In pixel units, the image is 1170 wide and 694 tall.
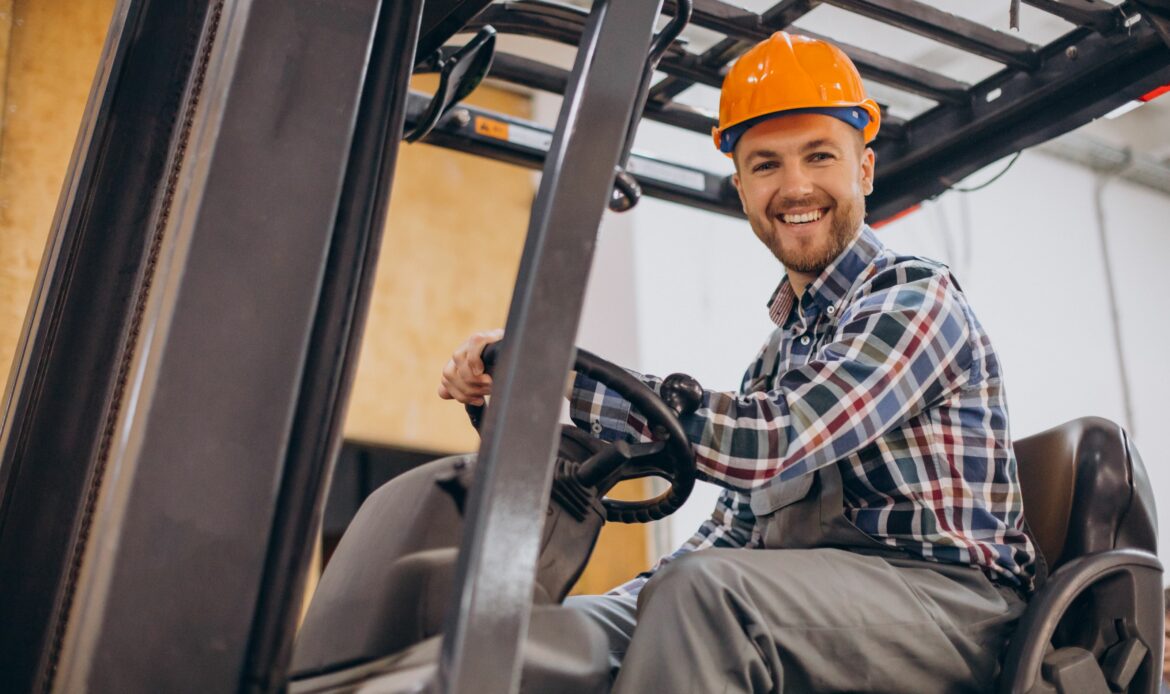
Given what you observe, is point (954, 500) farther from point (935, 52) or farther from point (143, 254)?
point (935, 52)

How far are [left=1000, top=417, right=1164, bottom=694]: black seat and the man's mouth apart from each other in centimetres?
59

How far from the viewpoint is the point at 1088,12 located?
8.43ft

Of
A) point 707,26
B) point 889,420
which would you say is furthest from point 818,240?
point 707,26

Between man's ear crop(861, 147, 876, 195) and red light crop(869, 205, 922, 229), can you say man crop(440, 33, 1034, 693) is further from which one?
red light crop(869, 205, 922, 229)

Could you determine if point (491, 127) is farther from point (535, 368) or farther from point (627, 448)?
point (535, 368)

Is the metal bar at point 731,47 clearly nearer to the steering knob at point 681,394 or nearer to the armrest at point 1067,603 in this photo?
the steering knob at point 681,394

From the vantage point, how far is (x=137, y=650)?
1.16 meters

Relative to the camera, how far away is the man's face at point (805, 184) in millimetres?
2250

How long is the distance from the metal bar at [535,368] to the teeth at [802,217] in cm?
95

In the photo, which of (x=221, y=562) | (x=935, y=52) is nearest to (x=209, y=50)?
(x=221, y=562)

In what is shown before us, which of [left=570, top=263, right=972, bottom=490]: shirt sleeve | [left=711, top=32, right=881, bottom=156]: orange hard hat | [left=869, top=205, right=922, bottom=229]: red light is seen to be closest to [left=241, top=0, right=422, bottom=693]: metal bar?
[left=570, top=263, right=972, bottom=490]: shirt sleeve

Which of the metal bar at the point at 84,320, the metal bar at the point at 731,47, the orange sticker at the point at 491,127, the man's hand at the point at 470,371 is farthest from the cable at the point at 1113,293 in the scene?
the metal bar at the point at 84,320

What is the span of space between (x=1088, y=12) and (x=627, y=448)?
1.65 metres

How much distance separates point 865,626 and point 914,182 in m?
1.65
